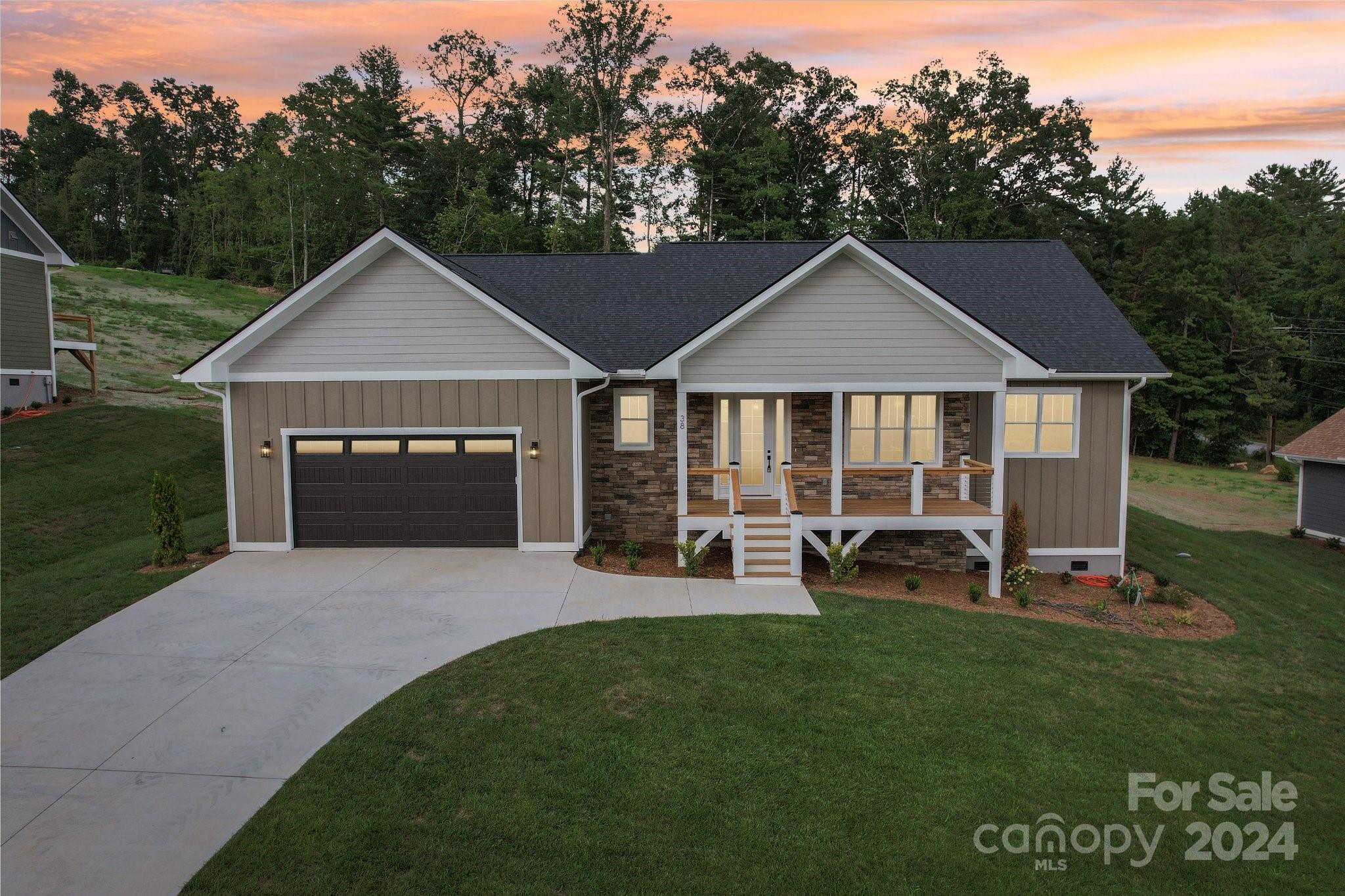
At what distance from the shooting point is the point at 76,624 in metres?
9.09

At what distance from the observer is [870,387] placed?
1186cm

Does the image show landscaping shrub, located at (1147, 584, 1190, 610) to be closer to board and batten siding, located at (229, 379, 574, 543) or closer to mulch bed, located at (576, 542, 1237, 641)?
mulch bed, located at (576, 542, 1237, 641)

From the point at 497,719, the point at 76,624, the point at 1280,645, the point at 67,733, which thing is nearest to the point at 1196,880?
the point at 497,719

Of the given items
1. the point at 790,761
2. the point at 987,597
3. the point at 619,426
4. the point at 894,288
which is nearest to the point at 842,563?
the point at 987,597

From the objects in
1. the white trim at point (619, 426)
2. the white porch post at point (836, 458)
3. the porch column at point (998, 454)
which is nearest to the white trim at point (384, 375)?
the white trim at point (619, 426)

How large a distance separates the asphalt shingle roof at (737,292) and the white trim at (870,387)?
4.21 ft

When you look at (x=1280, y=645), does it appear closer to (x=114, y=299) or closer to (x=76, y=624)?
(x=76, y=624)

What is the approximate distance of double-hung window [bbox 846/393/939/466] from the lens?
13430 mm

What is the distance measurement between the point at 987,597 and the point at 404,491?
9.78 metres

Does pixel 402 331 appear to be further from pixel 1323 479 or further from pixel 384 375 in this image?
pixel 1323 479

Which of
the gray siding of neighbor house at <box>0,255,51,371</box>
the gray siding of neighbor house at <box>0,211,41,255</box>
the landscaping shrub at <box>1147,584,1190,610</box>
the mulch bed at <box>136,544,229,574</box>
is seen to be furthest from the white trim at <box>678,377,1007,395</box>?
the gray siding of neighbor house at <box>0,211,41,255</box>

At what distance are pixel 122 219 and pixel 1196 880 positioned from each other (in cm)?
7010

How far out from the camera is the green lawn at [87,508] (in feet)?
31.6

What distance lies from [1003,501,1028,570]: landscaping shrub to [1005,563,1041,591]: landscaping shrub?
0.31m
